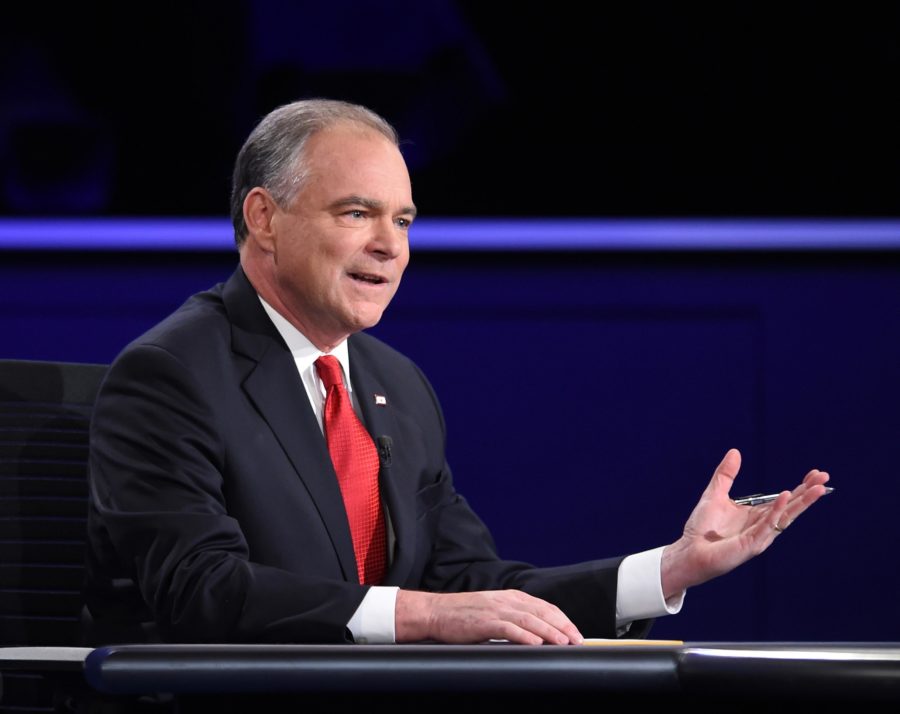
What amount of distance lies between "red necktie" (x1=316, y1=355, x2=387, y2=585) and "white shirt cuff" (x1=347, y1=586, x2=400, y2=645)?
0.33 m

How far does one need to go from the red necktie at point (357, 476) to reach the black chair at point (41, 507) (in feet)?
1.25

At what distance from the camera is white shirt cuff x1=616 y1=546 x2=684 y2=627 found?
1778 millimetres

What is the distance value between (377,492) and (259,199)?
0.48 meters

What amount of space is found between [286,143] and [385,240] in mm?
206

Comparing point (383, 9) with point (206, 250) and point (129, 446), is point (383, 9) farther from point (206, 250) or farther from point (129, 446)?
point (129, 446)

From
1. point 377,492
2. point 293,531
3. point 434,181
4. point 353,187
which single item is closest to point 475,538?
point 377,492

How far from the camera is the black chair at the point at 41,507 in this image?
6.12 feet

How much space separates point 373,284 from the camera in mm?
1953

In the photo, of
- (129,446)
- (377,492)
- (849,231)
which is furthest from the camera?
(849,231)

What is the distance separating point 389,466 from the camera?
6.31 feet

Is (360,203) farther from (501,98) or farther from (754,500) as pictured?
(501,98)

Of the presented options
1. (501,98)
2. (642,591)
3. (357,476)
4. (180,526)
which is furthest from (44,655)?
(501,98)

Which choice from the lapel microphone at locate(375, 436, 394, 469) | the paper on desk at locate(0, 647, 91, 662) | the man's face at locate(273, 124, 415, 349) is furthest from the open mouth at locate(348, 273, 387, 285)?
the paper on desk at locate(0, 647, 91, 662)

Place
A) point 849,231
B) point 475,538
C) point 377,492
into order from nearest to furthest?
point 377,492 → point 475,538 → point 849,231
